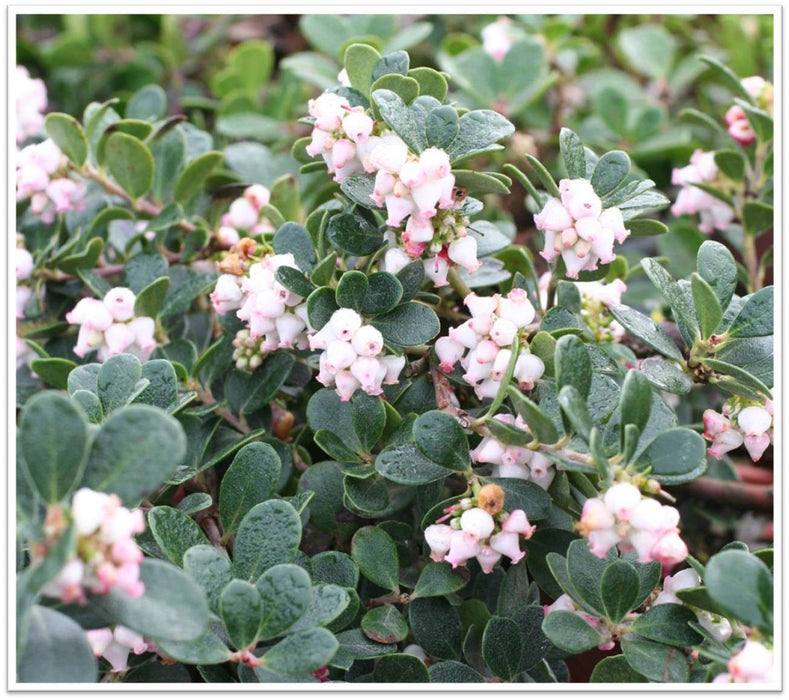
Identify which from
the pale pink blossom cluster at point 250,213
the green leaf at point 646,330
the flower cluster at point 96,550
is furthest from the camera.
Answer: the pale pink blossom cluster at point 250,213

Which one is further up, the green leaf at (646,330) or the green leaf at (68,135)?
the green leaf at (68,135)

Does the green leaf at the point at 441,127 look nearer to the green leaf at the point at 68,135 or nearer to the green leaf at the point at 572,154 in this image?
the green leaf at the point at 572,154

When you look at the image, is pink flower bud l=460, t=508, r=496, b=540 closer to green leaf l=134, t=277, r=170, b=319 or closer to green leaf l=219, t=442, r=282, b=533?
green leaf l=219, t=442, r=282, b=533

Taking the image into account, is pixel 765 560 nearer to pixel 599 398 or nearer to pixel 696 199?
pixel 599 398

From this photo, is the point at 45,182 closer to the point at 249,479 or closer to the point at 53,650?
the point at 249,479

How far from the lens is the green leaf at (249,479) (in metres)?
0.98

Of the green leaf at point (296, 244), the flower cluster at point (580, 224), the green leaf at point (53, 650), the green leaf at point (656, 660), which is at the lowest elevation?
the green leaf at point (656, 660)

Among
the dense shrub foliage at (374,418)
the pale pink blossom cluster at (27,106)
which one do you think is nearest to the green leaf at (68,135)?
the dense shrub foliage at (374,418)

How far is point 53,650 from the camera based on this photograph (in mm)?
710

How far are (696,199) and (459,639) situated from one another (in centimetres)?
82

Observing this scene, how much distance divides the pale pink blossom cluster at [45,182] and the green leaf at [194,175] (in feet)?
0.46

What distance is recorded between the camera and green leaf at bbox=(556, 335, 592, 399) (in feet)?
2.73

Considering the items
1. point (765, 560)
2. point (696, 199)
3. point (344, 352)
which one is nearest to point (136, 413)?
point (344, 352)

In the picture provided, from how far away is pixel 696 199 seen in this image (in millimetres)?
1460
